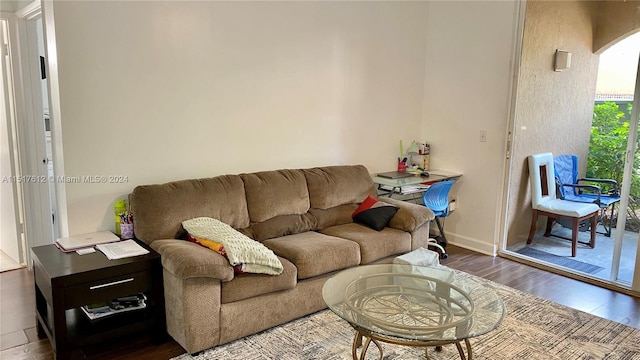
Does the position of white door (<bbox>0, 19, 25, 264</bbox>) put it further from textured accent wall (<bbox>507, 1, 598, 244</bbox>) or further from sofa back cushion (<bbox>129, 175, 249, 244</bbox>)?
textured accent wall (<bbox>507, 1, 598, 244</bbox>)

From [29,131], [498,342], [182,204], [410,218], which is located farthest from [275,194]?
[29,131]

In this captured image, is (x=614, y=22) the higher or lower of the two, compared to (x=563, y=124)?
higher

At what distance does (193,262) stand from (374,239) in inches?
54.9

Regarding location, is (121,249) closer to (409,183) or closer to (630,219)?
(409,183)

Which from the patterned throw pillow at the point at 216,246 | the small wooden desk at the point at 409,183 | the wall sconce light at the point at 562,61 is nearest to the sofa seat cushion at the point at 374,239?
the small wooden desk at the point at 409,183

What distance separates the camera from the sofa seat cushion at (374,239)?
325 cm

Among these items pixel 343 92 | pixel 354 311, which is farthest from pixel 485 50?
pixel 354 311

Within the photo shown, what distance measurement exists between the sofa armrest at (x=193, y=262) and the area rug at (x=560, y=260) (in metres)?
2.99

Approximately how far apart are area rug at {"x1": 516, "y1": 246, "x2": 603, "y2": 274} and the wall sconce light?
1647 mm

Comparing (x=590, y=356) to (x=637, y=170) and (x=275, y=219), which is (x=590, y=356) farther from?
(x=275, y=219)

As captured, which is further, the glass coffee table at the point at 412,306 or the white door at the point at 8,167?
the white door at the point at 8,167

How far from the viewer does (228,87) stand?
11.4 ft

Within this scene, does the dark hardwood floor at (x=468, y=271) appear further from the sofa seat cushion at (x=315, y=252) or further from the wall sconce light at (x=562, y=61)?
the wall sconce light at (x=562, y=61)

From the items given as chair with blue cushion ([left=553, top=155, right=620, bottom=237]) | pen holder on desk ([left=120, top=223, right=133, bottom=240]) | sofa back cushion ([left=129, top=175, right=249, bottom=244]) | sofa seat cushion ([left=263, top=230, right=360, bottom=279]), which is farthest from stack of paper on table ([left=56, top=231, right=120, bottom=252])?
chair with blue cushion ([left=553, top=155, right=620, bottom=237])
